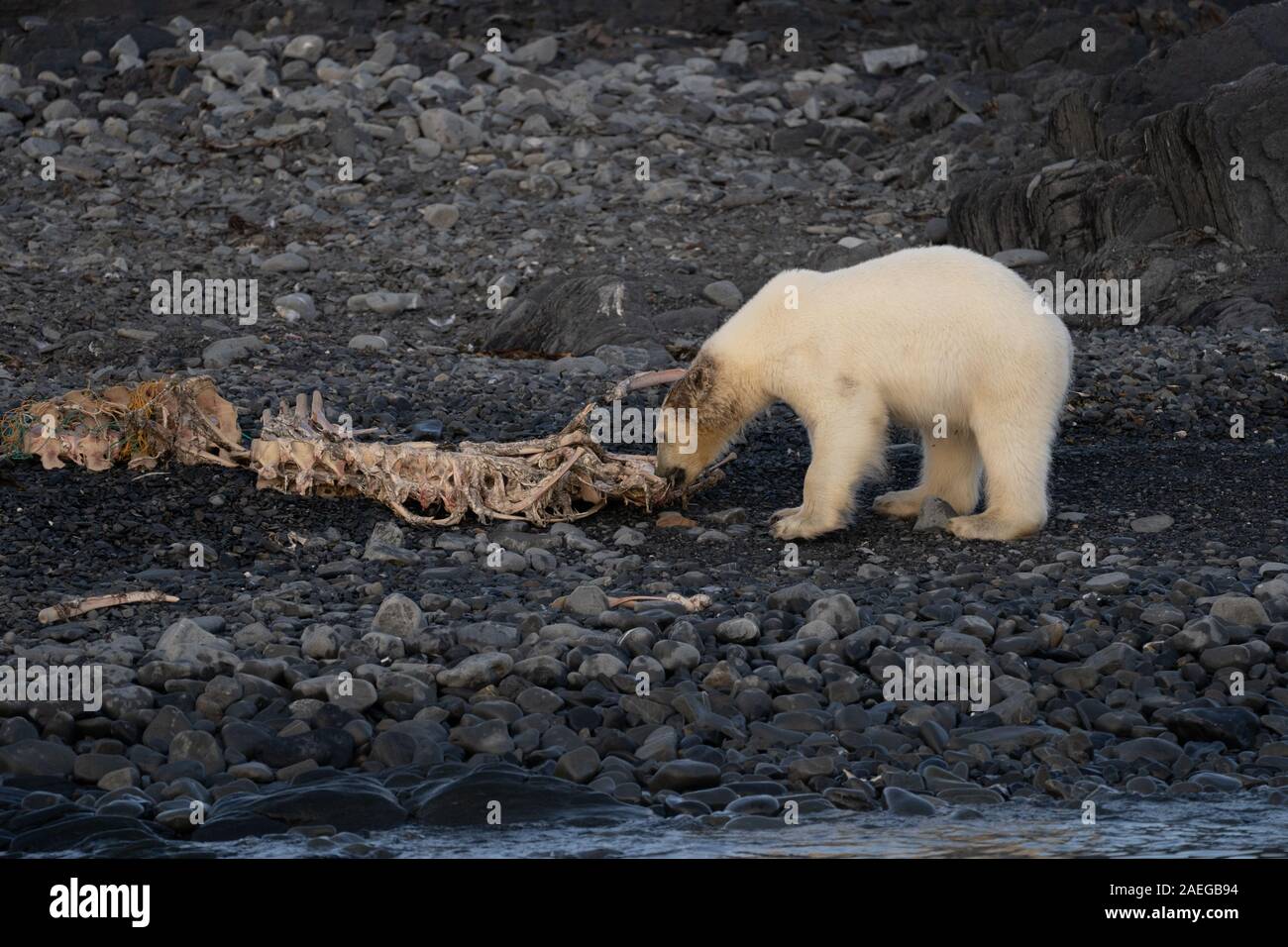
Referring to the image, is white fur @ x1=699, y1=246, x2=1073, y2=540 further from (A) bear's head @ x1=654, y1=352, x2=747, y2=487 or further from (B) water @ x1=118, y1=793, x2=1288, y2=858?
(B) water @ x1=118, y1=793, x2=1288, y2=858

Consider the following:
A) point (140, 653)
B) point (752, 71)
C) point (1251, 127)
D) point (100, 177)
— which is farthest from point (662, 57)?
point (140, 653)

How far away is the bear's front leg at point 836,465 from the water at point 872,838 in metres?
3.20

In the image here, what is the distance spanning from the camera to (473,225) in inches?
816

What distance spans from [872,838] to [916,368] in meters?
3.62

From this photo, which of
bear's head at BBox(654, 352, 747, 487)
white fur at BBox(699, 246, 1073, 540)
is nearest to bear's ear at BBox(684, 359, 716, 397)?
bear's head at BBox(654, 352, 747, 487)

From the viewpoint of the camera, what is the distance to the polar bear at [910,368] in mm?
7980

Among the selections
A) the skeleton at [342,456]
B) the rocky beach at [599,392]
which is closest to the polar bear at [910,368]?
the rocky beach at [599,392]

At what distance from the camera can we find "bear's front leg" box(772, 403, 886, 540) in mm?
8180

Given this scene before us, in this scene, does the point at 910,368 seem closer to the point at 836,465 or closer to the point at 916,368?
the point at 916,368

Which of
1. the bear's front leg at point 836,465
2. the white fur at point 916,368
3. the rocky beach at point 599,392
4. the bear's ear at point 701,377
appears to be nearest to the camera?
the rocky beach at point 599,392

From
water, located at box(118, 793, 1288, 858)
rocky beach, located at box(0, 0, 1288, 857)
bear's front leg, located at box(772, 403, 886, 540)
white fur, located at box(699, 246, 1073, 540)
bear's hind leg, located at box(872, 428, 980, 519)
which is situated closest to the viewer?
water, located at box(118, 793, 1288, 858)

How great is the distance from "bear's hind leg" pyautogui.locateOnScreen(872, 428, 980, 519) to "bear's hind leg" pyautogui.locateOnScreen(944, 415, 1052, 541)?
1.39ft

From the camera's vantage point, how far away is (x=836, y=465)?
323 inches

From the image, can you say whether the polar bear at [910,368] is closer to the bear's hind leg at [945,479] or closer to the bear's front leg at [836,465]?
the bear's front leg at [836,465]
